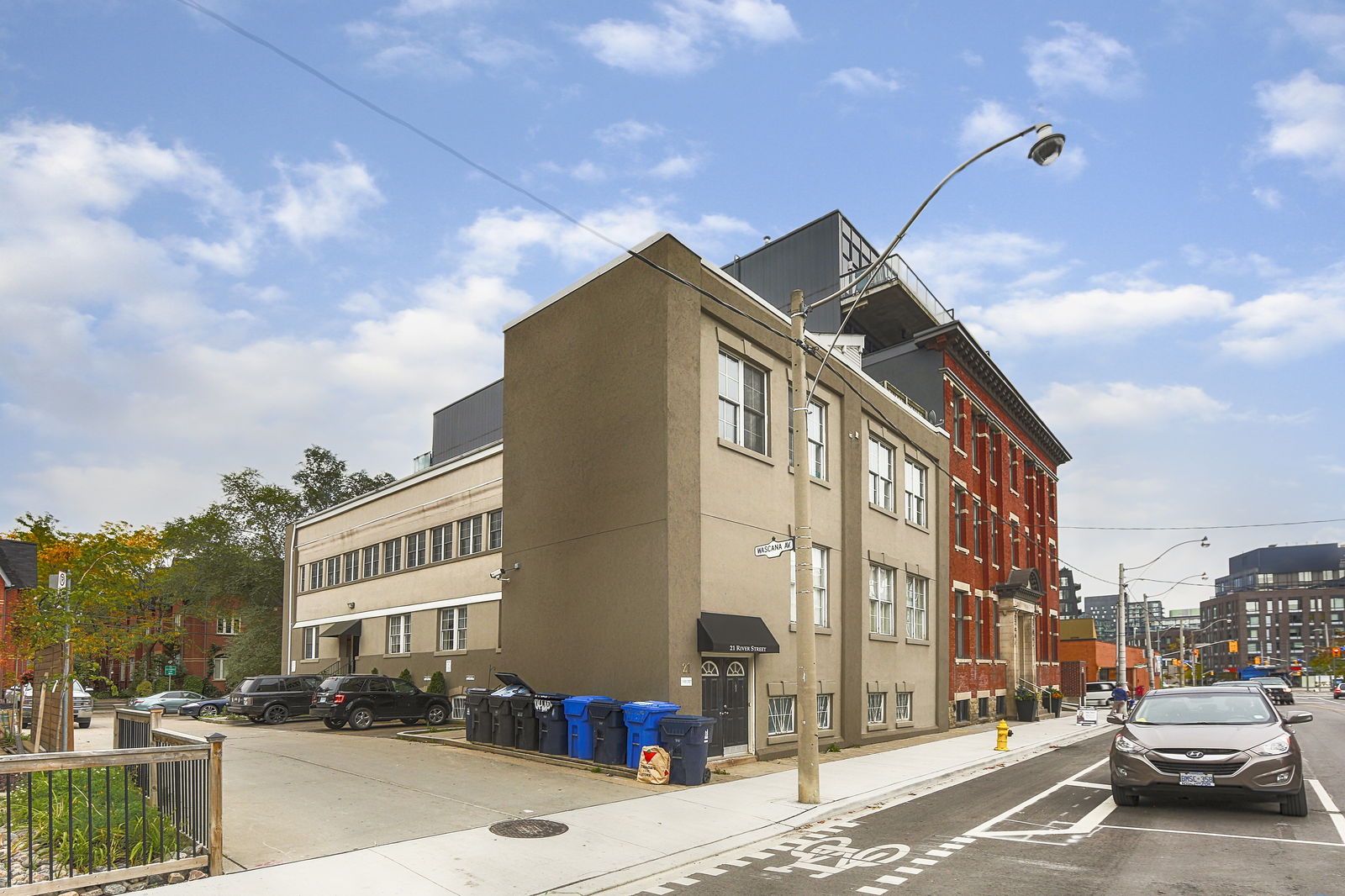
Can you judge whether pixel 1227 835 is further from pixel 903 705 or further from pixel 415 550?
pixel 415 550

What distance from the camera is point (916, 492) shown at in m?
30.5

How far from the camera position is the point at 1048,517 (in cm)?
5053

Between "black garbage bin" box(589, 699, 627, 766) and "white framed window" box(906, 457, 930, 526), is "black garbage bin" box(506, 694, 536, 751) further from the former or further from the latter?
"white framed window" box(906, 457, 930, 526)

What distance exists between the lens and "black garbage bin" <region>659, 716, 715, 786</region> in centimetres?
1516

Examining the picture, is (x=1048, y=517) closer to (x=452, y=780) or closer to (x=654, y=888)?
(x=452, y=780)

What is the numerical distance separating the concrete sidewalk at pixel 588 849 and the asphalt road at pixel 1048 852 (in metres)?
0.47

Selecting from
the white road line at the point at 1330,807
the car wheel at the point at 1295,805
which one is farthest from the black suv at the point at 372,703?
the car wheel at the point at 1295,805

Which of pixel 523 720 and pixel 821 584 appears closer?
pixel 523 720

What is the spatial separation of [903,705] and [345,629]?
22.5m

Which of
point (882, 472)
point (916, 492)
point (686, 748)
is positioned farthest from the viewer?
point (916, 492)

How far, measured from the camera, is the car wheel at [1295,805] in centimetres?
1188

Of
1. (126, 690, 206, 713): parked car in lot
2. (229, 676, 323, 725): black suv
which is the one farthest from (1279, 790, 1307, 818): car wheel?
(126, 690, 206, 713): parked car in lot

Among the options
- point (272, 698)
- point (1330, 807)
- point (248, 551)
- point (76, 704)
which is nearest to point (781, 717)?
point (1330, 807)

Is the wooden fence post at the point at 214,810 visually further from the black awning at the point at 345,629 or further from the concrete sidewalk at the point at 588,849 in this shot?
the black awning at the point at 345,629
